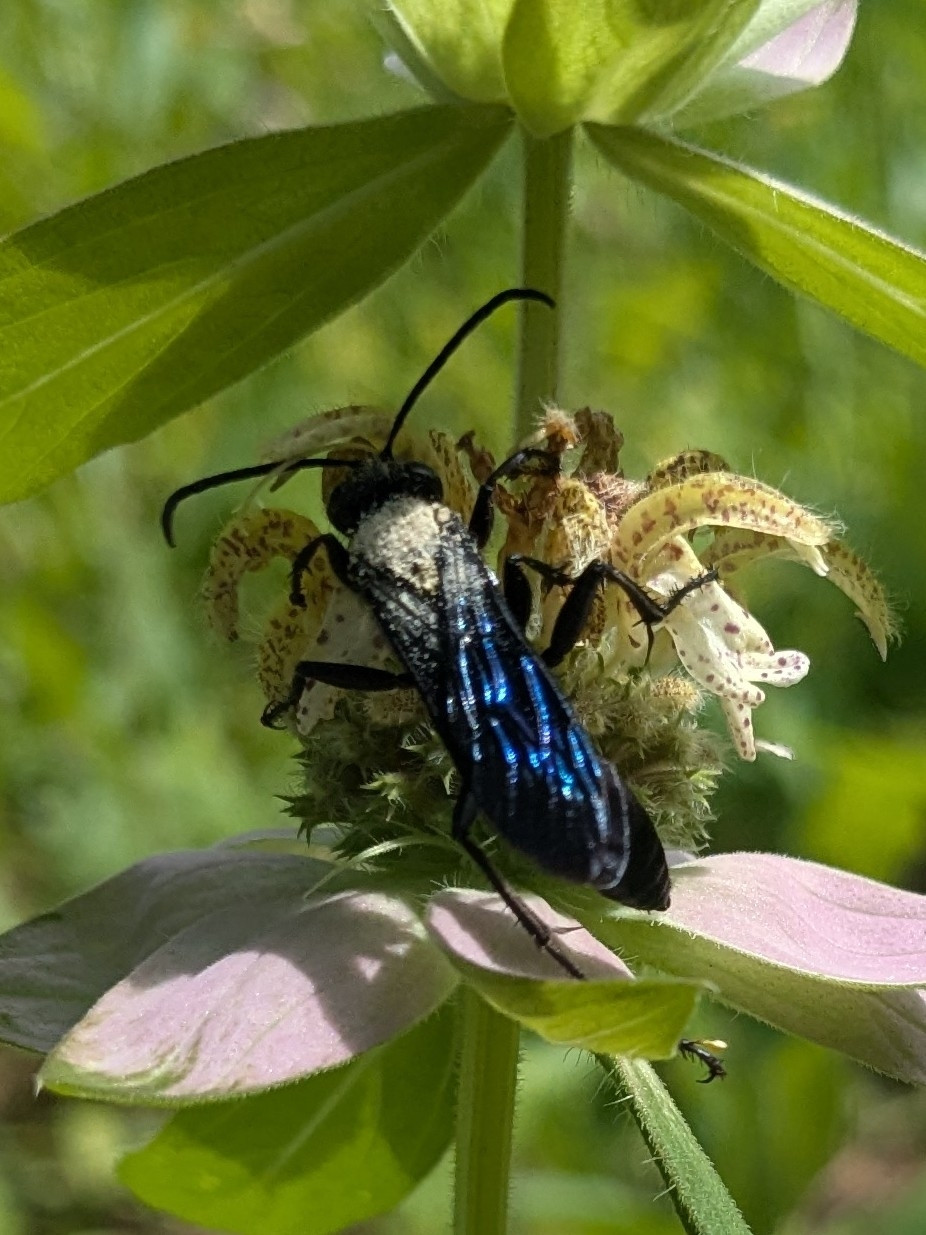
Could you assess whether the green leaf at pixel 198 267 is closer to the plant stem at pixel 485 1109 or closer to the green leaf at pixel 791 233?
the green leaf at pixel 791 233

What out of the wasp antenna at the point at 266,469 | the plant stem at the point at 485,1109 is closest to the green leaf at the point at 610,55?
the wasp antenna at the point at 266,469

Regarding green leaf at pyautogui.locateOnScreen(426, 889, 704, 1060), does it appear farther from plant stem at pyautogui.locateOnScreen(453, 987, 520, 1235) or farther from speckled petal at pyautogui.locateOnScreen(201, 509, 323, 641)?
speckled petal at pyautogui.locateOnScreen(201, 509, 323, 641)

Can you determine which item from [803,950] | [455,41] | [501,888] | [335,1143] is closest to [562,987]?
[501,888]

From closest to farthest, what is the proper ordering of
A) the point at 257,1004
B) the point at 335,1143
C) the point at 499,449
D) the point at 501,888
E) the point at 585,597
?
the point at 257,1004
the point at 501,888
the point at 585,597
the point at 335,1143
the point at 499,449

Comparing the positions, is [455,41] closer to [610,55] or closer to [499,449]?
[610,55]

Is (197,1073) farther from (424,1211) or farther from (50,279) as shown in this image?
(424,1211)

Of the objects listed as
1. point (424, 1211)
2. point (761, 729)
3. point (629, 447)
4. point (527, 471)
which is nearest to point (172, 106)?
point (629, 447)
